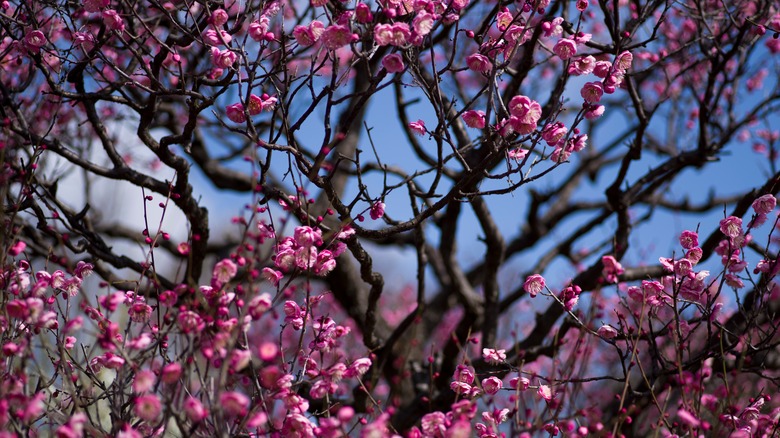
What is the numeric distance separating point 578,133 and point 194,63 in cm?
350

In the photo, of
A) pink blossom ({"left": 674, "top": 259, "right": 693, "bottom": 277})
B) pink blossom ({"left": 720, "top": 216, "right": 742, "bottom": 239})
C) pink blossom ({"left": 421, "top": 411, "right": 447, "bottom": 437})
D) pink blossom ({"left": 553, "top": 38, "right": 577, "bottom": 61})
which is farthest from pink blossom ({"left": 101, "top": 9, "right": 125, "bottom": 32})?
pink blossom ({"left": 720, "top": 216, "right": 742, "bottom": 239})

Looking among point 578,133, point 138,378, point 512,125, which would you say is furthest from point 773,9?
point 138,378

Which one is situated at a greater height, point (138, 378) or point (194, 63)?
point (194, 63)

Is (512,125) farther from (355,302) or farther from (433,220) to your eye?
(355,302)

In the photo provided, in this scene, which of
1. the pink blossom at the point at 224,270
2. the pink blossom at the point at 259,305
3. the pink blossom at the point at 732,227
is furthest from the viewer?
the pink blossom at the point at 732,227

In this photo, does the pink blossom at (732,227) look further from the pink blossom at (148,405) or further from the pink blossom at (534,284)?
the pink blossom at (148,405)

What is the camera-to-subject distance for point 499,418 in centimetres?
330

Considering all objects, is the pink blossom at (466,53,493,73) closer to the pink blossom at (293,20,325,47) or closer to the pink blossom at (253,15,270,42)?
the pink blossom at (293,20,325,47)

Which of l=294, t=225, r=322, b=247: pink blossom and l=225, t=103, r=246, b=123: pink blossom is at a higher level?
l=225, t=103, r=246, b=123: pink blossom

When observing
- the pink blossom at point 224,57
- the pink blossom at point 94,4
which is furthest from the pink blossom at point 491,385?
the pink blossom at point 94,4

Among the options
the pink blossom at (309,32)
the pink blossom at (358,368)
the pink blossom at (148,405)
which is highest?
the pink blossom at (309,32)

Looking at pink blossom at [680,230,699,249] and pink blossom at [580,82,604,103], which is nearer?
pink blossom at [580,82,604,103]

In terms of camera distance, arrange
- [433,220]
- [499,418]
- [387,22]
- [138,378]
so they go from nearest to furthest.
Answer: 1. [138,378]
2. [387,22]
3. [499,418]
4. [433,220]

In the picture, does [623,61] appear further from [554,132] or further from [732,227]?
[732,227]
